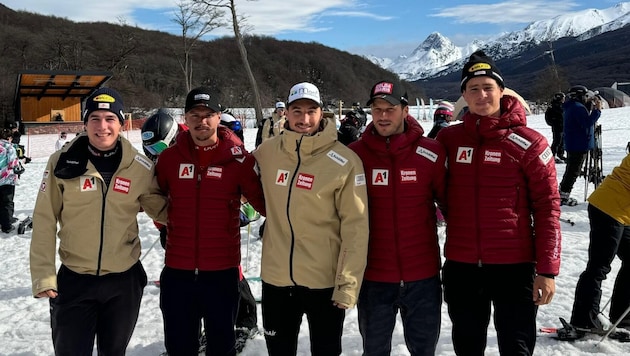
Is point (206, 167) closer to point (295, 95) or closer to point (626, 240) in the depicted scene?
point (295, 95)

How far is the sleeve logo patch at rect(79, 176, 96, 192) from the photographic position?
2703 millimetres

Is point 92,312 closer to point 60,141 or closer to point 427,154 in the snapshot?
point 427,154

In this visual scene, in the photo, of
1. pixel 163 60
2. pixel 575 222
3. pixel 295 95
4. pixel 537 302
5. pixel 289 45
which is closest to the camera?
pixel 537 302

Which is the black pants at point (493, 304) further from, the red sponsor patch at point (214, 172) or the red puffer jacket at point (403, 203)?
the red sponsor patch at point (214, 172)

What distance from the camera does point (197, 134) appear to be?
2.90m

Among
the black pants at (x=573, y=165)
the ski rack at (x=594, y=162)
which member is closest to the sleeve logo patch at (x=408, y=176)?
the black pants at (x=573, y=165)

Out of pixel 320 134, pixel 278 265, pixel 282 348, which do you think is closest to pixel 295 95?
pixel 320 134

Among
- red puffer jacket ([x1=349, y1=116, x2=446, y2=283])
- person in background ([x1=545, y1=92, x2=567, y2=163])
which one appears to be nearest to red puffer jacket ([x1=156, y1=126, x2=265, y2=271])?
red puffer jacket ([x1=349, y1=116, x2=446, y2=283])

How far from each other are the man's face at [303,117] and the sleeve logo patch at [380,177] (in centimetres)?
43

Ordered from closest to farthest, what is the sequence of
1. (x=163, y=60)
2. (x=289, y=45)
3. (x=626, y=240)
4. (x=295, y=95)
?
(x=295, y=95) → (x=626, y=240) → (x=163, y=60) → (x=289, y=45)

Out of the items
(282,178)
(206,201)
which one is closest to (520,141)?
(282,178)

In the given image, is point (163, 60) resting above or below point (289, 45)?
below

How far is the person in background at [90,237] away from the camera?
267 centimetres

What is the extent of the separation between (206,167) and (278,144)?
1.49 feet
